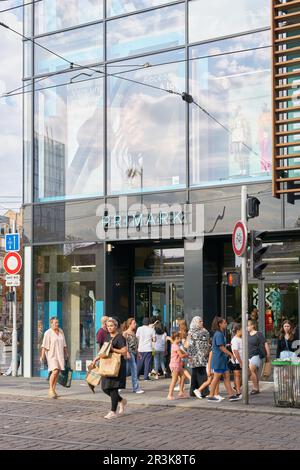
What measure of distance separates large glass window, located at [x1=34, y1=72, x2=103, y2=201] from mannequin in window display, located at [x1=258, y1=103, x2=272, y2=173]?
4.58 metres

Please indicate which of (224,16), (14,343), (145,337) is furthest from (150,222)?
(224,16)

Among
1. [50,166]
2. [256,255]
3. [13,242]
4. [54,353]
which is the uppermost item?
[50,166]

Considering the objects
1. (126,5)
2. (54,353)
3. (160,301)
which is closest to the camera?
(54,353)

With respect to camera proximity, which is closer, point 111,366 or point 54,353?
point 111,366

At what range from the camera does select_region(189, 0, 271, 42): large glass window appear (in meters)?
17.0

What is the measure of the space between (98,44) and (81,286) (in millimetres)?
6625

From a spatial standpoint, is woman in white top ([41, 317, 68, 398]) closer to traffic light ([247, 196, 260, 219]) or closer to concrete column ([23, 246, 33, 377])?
traffic light ([247, 196, 260, 219])

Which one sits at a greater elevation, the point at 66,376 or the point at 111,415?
the point at 66,376

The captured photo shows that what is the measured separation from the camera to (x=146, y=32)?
18.8 meters

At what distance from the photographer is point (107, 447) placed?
9.27 m

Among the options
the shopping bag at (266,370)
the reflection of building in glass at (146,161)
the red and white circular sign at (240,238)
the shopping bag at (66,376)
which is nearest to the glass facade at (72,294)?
the reflection of building in glass at (146,161)

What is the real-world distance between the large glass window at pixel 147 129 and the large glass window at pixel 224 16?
2.72 feet

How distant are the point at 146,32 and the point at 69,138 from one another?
3.66m

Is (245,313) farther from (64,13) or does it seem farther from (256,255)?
(64,13)
